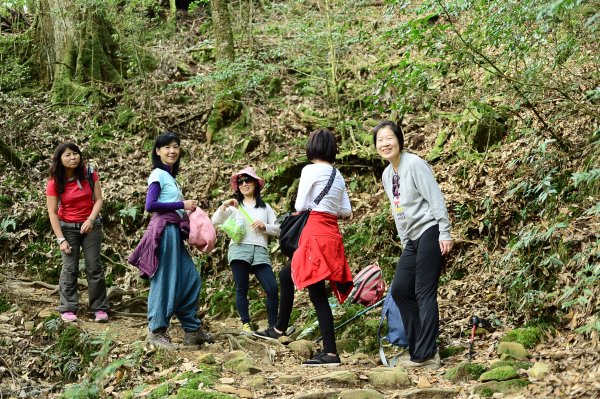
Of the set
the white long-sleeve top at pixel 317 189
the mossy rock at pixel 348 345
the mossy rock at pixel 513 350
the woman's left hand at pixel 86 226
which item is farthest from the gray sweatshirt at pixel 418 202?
the woman's left hand at pixel 86 226

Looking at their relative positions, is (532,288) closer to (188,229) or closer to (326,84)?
(188,229)

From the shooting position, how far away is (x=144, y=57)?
12859mm

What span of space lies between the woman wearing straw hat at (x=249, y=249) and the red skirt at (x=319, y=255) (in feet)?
4.16

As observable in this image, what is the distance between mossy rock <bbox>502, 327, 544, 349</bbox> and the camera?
4969 millimetres

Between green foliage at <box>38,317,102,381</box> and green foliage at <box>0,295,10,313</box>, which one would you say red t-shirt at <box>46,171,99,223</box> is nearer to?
green foliage at <box>38,317,102,381</box>

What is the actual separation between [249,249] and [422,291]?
2240mm

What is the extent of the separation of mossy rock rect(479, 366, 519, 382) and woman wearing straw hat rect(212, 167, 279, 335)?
2857 mm

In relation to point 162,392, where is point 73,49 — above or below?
above

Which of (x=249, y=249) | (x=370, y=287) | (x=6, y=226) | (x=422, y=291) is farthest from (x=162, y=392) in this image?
(x=6, y=226)

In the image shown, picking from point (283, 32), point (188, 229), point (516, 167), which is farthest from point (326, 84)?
point (188, 229)

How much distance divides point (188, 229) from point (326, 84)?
17.0 ft

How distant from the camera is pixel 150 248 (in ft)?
19.2

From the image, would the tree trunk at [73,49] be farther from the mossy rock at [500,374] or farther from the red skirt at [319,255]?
the mossy rock at [500,374]

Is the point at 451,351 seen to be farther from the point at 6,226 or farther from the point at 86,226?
the point at 6,226
